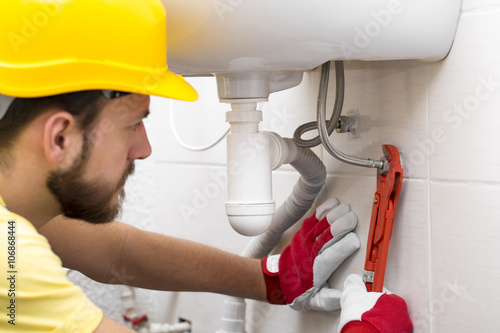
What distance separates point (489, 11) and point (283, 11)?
0.30 meters

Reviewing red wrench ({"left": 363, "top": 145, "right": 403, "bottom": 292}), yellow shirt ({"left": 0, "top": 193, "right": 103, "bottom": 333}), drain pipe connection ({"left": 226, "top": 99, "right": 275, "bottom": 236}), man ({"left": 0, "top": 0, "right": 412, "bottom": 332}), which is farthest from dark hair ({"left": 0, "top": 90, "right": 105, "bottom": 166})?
red wrench ({"left": 363, "top": 145, "right": 403, "bottom": 292})

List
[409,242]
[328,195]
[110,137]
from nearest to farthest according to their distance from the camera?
[110,137] < [409,242] < [328,195]

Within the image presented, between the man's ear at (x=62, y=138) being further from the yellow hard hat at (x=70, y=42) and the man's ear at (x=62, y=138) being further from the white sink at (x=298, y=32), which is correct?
the white sink at (x=298, y=32)

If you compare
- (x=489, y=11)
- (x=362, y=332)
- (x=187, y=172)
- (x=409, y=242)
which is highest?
(x=489, y=11)

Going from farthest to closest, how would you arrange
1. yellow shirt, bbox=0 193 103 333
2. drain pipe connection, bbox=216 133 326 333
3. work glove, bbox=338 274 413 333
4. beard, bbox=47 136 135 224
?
drain pipe connection, bbox=216 133 326 333 < work glove, bbox=338 274 413 333 < beard, bbox=47 136 135 224 < yellow shirt, bbox=0 193 103 333

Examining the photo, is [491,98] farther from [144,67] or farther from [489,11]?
[144,67]

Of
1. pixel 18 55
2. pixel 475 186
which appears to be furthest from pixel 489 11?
pixel 18 55

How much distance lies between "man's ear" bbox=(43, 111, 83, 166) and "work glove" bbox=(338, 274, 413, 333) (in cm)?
46

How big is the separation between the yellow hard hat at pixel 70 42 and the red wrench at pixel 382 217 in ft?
1.39

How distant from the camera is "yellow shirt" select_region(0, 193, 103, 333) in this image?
60 cm

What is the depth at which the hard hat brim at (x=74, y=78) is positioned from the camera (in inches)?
25.0

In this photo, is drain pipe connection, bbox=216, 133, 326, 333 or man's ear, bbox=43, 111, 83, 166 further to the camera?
drain pipe connection, bbox=216, 133, 326, 333

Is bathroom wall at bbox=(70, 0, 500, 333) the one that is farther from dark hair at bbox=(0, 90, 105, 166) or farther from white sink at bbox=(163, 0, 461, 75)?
dark hair at bbox=(0, 90, 105, 166)

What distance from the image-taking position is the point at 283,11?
673 millimetres
